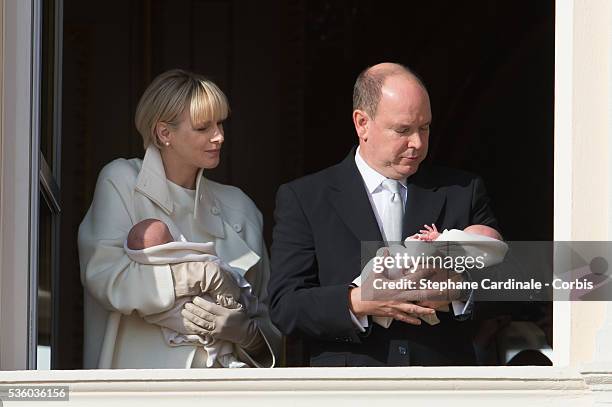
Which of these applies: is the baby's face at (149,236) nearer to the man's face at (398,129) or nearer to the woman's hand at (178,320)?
the woman's hand at (178,320)

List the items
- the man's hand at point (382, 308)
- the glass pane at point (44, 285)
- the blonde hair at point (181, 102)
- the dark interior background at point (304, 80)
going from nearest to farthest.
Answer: the man's hand at point (382, 308), the glass pane at point (44, 285), the blonde hair at point (181, 102), the dark interior background at point (304, 80)

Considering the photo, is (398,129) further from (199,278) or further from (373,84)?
(199,278)

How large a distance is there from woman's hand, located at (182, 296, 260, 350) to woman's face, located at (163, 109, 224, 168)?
0.42 m

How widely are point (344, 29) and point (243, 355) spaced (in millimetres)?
3286

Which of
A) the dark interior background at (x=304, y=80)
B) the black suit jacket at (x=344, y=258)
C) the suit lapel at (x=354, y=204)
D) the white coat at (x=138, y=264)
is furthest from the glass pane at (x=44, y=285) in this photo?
the dark interior background at (x=304, y=80)

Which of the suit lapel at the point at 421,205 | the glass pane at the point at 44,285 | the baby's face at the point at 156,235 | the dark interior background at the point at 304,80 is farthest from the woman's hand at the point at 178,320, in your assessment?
the dark interior background at the point at 304,80

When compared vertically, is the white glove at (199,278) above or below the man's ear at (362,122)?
below

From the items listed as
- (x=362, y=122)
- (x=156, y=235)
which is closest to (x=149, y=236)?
(x=156, y=235)

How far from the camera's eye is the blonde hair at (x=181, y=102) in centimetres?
443

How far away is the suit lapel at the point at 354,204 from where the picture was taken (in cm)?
419

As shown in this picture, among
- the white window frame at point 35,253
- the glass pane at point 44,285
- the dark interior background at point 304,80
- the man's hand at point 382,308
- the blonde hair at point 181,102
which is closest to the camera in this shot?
the white window frame at point 35,253

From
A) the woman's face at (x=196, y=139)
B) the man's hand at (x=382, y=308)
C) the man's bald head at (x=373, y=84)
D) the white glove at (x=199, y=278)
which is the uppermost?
the man's bald head at (x=373, y=84)

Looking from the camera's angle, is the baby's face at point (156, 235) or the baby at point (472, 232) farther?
the baby's face at point (156, 235)

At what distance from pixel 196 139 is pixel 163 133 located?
93 millimetres
